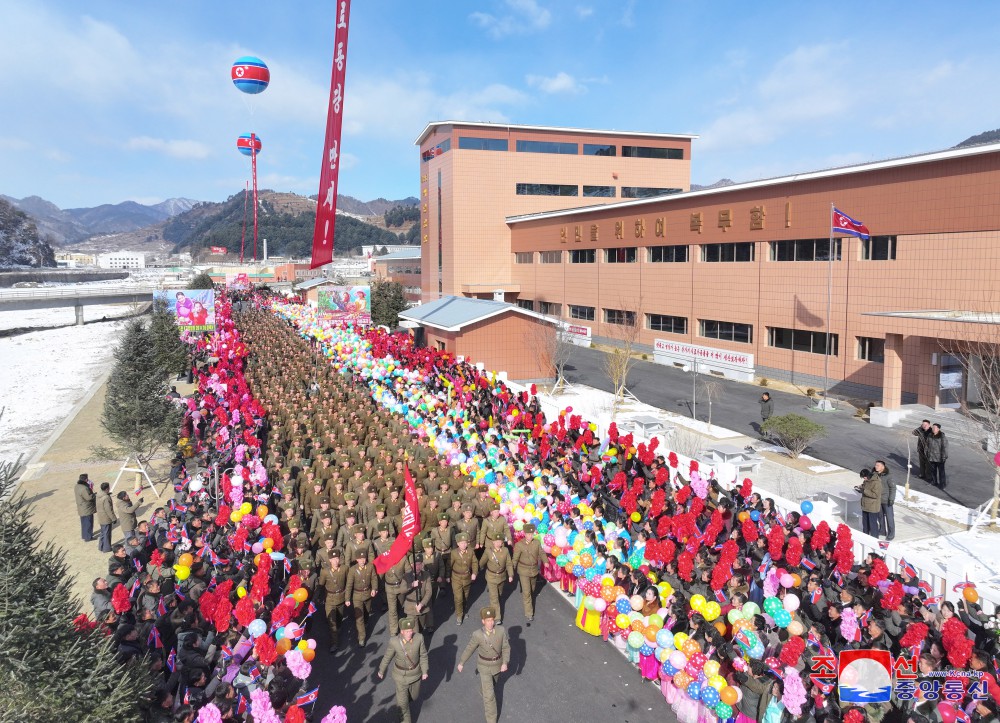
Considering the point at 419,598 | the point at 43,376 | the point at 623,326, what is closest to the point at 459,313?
the point at 623,326

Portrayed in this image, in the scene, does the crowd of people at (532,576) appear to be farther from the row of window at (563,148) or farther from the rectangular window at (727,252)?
the row of window at (563,148)

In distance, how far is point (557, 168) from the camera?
51.2 m

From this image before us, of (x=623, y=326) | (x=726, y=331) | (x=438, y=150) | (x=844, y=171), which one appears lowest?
(x=726, y=331)

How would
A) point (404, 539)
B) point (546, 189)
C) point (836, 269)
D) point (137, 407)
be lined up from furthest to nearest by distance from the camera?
point (546, 189)
point (836, 269)
point (137, 407)
point (404, 539)

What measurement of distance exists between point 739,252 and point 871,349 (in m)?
7.92

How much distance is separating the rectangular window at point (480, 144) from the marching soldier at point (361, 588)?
4476 cm

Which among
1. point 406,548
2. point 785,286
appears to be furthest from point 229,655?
point 785,286

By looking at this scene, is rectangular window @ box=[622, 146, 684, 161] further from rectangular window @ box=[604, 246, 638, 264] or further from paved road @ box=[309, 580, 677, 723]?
paved road @ box=[309, 580, 677, 723]

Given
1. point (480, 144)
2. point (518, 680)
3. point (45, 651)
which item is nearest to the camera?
point (45, 651)

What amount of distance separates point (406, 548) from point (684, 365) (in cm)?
2381

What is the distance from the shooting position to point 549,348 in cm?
2645

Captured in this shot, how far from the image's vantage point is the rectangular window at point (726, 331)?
28694mm

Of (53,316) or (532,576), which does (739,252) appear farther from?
(53,316)

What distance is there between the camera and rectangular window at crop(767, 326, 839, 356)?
24.6 metres
